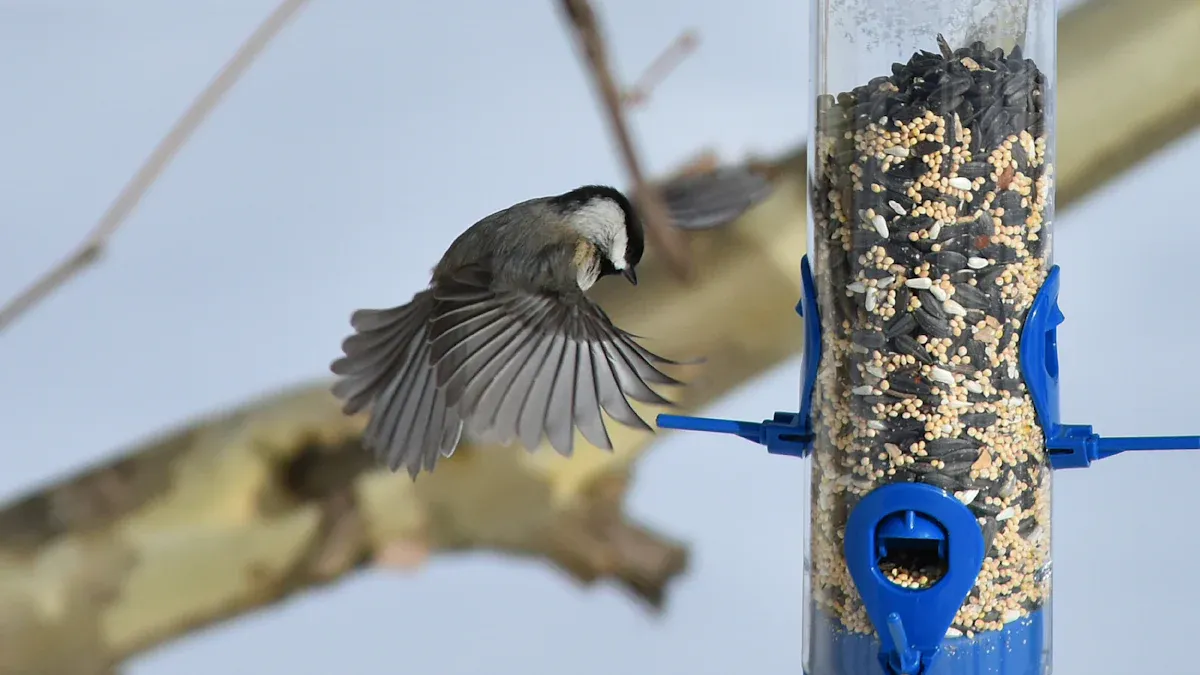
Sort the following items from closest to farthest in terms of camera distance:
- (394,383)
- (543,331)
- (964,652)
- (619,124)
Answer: (964,652) < (619,124) < (543,331) < (394,383)

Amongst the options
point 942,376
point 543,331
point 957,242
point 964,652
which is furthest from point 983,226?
point 543,331

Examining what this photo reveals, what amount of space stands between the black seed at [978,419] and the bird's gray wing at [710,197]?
56cm

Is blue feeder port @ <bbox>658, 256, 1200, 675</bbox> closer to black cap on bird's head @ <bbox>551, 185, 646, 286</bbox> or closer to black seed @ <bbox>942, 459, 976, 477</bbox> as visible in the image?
black seed @ <bbox>942, 459, 976, 477</bbox>

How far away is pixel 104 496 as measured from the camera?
1.79 metres

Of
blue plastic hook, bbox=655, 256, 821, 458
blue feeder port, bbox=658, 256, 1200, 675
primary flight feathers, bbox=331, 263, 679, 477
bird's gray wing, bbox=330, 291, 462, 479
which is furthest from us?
bird's gray wing, bbox=330, 291, 462, 479

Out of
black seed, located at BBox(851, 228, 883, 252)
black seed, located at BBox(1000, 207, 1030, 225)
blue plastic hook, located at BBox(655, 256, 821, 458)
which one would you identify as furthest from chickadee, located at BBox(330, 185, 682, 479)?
A: black seed, located at BBox(1000, 207, 1030, 225)

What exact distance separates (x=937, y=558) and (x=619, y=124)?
1.63 feet

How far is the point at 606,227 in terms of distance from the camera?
1.25 m

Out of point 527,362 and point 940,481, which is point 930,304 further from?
point 527,362

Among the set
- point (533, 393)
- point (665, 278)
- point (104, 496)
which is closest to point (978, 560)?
point (533, 393)

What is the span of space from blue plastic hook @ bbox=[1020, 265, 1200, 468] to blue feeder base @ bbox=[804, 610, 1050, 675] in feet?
0.47

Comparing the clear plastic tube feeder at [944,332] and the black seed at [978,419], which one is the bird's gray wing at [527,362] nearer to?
the clear plastic tube feeder at [944,332]

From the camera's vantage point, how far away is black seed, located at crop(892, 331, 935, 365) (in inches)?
37.6

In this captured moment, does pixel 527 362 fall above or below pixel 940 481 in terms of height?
above
